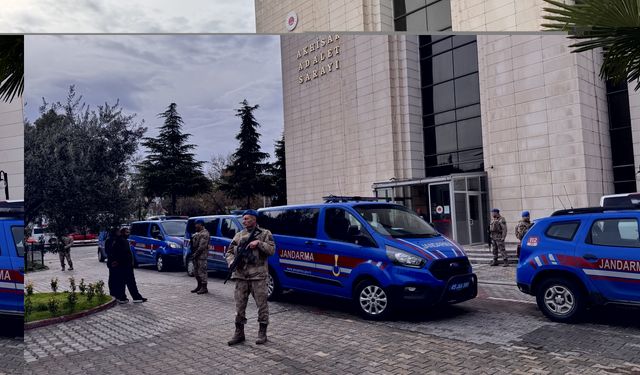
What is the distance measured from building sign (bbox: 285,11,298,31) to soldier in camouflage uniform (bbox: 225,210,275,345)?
13.9m

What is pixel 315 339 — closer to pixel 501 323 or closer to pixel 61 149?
pixel 501 323

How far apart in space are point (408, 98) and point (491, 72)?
0.56 meters

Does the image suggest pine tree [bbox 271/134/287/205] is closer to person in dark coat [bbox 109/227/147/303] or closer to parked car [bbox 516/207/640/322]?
person in dark coat [bbox 109/227/147/303]

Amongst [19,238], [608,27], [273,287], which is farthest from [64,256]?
[608,27]

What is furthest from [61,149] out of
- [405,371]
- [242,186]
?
[405,371]

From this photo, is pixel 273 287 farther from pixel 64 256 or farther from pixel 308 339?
pixel 64 256

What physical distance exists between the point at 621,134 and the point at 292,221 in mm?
1978

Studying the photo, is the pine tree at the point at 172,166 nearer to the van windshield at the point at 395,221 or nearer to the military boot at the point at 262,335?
the military boot at the point at 262,335

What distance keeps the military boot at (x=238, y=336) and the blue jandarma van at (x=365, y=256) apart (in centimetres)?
29

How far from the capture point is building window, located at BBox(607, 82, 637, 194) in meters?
2.58

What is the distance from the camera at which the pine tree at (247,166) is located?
2852mm

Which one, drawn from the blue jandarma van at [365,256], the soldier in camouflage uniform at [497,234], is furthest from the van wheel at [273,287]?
the soldier in camouflage uniform at [497,234]

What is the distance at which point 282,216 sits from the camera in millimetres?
2955

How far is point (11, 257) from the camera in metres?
3.12
